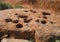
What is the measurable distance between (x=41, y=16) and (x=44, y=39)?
120 cm

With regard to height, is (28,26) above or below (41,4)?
above

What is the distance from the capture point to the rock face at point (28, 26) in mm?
6156

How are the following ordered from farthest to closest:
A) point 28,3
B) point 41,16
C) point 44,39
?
point 28,3 → point 41,16 → point 44,39

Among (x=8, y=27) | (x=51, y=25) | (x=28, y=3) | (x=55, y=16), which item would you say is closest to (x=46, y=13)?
(x=55, y=16)

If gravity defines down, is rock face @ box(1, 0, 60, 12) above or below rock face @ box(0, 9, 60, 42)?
below

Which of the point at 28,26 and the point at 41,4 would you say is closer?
the point at 28,26

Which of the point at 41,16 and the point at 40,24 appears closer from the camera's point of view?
the point at 40,24

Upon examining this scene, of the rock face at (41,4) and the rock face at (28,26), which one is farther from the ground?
the rock face at (28,26)

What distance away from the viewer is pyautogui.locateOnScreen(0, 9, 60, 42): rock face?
6.16 metres

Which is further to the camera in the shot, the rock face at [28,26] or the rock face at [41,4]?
the rock face at [41,4]

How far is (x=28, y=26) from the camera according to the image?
255 inches

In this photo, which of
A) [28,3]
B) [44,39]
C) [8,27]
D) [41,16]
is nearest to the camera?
[44,39]

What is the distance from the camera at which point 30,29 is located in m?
6.39

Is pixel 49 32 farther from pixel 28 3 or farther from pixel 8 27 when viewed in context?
pixel 28 3
